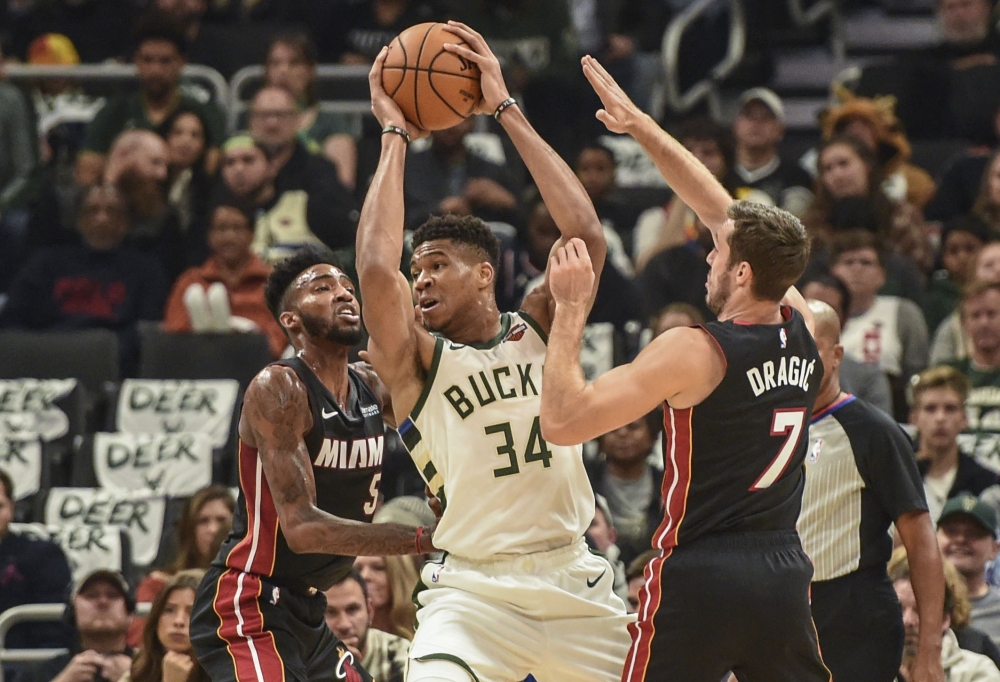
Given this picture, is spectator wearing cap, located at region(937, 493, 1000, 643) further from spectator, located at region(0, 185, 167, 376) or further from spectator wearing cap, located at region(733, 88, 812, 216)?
spectator, located at region(0, 185, 167, 376)

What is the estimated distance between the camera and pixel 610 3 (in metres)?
15.0

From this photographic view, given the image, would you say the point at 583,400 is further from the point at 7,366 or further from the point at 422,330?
the point at 7,366

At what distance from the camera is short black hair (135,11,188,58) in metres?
12.4

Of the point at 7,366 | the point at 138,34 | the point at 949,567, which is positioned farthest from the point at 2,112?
the point at 949,567

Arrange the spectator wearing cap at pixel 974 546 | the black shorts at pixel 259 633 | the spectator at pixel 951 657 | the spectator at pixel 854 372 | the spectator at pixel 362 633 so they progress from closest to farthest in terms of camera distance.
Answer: the black shorts at pixel 259 633, the spectator at pixel 951 657, the spectator at pixel 362 633, the spectator wearing cap at pixel 974 546, the spectator at pixel 854 372

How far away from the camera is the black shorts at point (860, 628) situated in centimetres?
611

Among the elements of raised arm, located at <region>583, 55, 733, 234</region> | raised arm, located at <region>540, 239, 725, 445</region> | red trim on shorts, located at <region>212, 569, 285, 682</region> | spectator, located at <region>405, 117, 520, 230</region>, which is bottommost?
red trim on shorts, located at <region>212, 569, 285, 682</region>

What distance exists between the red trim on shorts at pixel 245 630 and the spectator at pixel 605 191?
6.11 meters

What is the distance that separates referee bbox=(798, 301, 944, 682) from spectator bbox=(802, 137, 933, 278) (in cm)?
462

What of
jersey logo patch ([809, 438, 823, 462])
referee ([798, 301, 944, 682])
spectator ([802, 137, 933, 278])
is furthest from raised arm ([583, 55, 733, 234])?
spectator ([802, 137, 933, 278])

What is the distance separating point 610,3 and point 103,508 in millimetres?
7607

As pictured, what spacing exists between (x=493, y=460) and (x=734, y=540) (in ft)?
2.82

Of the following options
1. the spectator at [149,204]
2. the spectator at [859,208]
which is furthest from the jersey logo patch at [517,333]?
the spectator at [149,204]

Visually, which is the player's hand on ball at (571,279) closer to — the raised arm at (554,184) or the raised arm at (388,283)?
the raised arm at (554,184)
